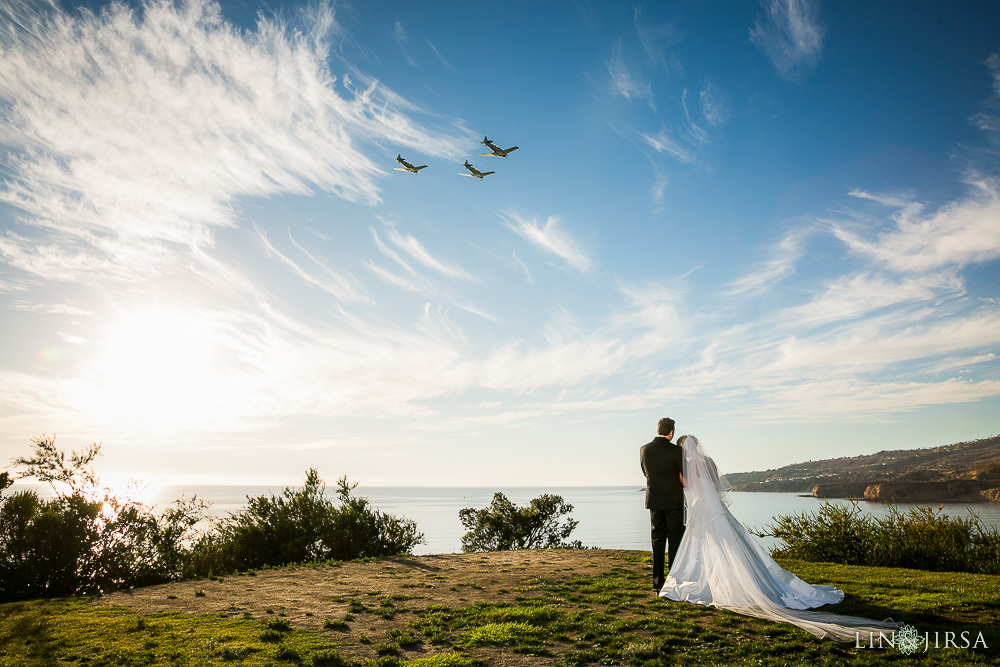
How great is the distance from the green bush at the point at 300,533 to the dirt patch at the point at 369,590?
3647 millimetres

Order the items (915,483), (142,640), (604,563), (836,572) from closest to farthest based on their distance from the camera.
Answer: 1. (142,640)
2. (836,572)
3. (604,563)
4. (915,483)

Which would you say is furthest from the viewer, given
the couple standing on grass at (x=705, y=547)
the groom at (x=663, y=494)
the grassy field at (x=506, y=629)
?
the groom at (x=663, y=494)

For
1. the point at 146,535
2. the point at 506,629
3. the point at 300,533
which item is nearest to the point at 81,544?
the point at 146,535

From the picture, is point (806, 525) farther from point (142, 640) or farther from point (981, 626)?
point (142, 640)

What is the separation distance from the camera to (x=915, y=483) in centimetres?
2906

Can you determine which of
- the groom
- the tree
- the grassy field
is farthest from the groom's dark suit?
the tree

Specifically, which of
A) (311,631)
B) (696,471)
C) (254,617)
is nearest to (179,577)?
(254,617)

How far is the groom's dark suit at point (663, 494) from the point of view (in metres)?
10.1

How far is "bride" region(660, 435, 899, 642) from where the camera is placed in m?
8.55

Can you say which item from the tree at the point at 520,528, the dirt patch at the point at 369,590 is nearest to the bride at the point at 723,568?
the dirt patch at the point at 369,590

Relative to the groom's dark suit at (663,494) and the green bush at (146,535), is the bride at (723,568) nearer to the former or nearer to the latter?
the groom's dark suit at (663,494)

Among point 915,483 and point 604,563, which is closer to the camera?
point 604,563

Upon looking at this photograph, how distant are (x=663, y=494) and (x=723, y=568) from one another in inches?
61.6

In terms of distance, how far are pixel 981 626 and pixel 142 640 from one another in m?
12.1
